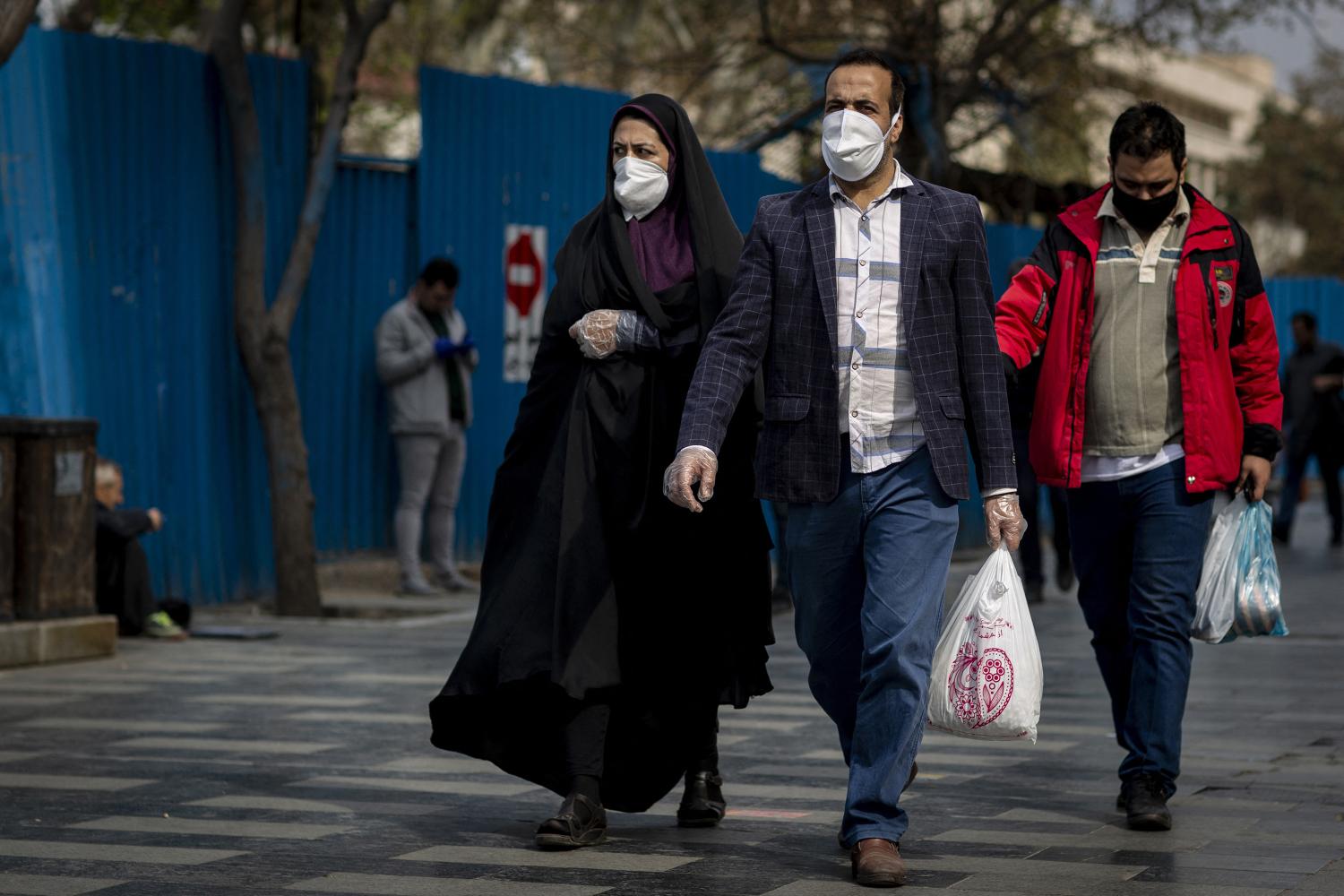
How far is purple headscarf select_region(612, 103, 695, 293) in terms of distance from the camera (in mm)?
6059

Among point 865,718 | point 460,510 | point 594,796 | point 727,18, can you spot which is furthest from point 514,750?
point 727,18

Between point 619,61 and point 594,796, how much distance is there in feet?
47.3

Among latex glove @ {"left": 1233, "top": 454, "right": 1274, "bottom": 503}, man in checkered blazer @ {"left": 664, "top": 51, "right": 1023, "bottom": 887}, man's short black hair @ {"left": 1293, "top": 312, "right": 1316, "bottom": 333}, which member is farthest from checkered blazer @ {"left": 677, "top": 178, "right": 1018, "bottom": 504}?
man's short black hair @ {"left": 1293, "top": 312, "right": 1316, "bottom": 333}

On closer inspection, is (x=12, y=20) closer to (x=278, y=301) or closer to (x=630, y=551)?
(x=278, y=301)

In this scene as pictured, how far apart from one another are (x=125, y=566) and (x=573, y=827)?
5730mm

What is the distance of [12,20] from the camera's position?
9156mm

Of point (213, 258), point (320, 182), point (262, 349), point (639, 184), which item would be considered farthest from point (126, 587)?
point (639, 184)

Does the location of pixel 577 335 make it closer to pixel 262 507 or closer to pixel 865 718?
pixel 865 718

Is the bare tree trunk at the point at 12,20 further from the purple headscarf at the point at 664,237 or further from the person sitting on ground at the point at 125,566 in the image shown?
the purple headscarf at the point at 664,237

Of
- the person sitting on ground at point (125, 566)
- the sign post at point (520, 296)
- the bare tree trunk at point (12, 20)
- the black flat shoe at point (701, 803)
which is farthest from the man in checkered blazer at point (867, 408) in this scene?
the sign post at point (520, 296)

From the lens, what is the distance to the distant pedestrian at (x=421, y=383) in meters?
13.0

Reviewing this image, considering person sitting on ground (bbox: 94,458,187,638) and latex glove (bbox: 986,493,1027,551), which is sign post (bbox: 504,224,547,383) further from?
latex glove (bbox: 986,493,1027,551)

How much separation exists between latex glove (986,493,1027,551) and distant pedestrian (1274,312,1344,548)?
14.4 metres

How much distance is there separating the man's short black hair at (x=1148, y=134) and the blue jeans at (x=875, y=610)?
52.5 inches
